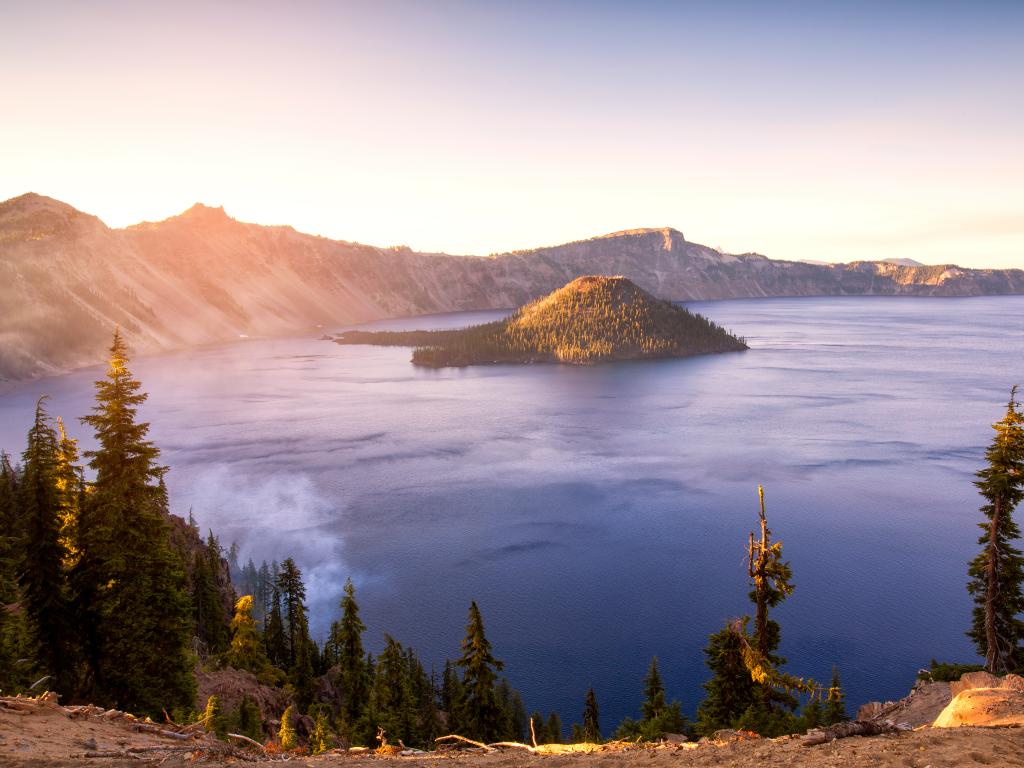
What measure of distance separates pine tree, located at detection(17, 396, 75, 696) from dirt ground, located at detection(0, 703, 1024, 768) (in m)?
15.8

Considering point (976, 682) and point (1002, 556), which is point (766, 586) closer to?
point (976, 682)

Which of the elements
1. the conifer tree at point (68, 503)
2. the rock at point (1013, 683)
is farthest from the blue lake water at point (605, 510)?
the rock at point (1013, 683)

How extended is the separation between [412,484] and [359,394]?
261ft

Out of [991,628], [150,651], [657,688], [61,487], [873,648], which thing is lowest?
[873,648]

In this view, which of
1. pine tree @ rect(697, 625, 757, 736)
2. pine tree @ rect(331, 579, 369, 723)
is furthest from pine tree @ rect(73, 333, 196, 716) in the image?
pine tree @ rect(697, 625, 757, 736)

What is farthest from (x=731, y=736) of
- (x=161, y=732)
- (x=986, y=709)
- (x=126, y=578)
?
(x=126, y=578)

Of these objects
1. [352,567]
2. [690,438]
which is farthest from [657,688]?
[690,438]

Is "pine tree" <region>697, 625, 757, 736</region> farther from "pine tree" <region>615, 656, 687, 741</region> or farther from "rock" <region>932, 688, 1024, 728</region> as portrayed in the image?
"rock" <region>932, 688, 1024, 728</region>

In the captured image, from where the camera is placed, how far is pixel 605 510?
3221 inches

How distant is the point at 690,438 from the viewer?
387ft

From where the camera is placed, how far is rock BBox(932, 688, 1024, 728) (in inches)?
413

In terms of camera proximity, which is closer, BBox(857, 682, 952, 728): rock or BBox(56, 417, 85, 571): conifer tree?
BBox(857, 682, 952, 728): rock

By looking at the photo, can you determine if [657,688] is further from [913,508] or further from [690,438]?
[690,438]

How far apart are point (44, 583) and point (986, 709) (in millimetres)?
29922
